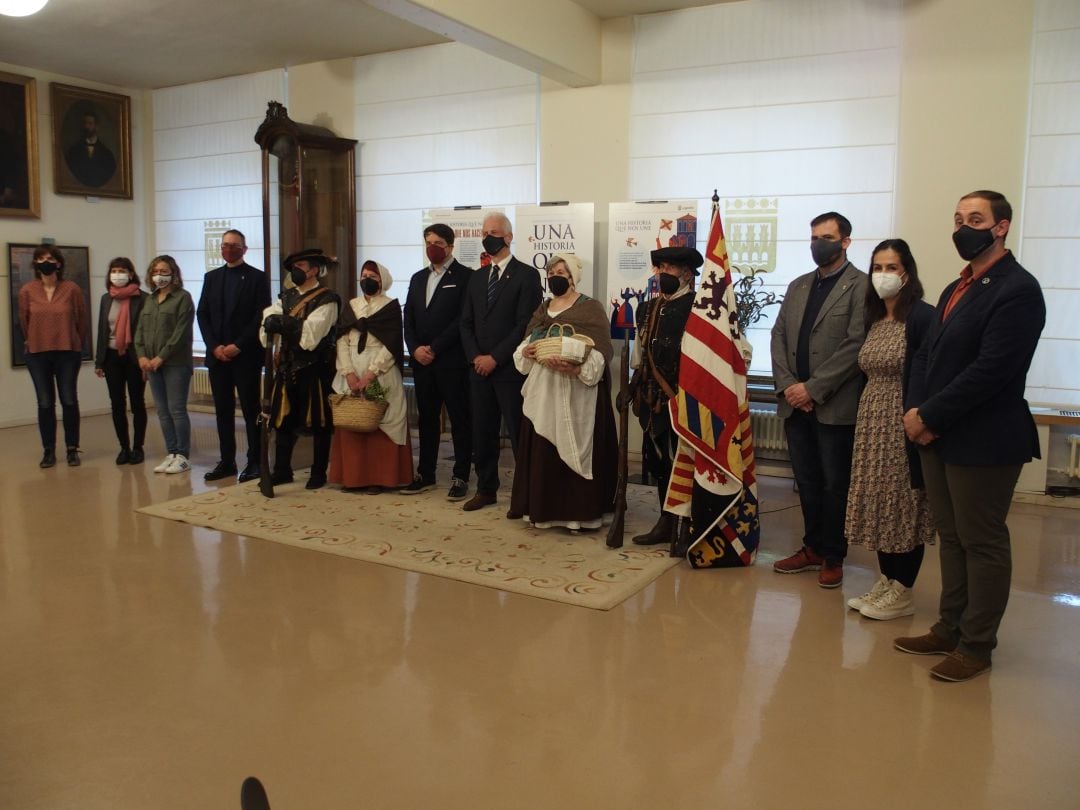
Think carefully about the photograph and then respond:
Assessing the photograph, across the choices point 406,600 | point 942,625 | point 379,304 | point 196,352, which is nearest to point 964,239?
point 942,625

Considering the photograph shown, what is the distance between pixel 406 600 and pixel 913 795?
2.17 meters

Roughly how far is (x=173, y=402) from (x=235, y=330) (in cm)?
77

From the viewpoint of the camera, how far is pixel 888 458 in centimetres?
373

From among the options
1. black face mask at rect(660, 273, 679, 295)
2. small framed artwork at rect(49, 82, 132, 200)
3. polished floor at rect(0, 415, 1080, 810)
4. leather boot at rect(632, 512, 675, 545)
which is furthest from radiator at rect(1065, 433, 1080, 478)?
small framed artwork at rect(49, 82, 132, 200)

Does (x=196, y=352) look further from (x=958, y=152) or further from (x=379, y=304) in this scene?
(x=958, y=152)

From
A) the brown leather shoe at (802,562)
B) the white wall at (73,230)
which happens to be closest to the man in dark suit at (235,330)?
the white wall at (73,230)

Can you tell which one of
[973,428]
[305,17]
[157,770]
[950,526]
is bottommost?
[157,770]

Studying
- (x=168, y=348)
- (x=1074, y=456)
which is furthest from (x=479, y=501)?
(x=1074, y=456)

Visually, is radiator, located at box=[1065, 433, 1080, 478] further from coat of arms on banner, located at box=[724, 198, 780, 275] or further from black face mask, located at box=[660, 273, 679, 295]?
black face mask, located at box=[660, 273, 679, 295]

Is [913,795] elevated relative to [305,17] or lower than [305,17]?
lower

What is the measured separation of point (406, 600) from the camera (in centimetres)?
406

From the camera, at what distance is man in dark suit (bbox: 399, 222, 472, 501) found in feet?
19.2

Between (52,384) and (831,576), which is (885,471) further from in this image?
(52,384)

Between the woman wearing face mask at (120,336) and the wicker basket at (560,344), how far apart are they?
126 inches
